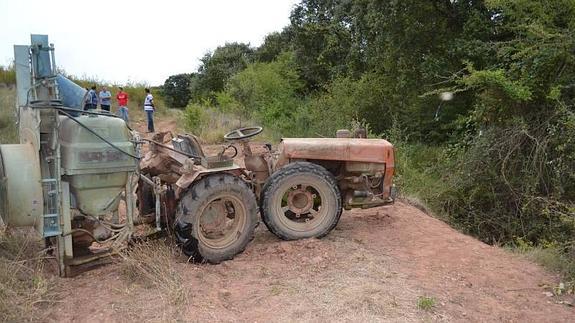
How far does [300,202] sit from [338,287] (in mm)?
1661

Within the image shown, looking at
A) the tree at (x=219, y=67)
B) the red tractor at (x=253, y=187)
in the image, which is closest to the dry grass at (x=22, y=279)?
the red tractor at (x=253, y=187)

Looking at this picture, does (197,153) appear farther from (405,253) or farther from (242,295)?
(405,253)

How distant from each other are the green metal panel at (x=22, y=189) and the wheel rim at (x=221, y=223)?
160 cm

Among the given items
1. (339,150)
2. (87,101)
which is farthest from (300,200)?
(87,101)

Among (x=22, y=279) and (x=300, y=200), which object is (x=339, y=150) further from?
(x=22, y=279)

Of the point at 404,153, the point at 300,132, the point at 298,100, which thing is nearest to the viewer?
the point at 404,153

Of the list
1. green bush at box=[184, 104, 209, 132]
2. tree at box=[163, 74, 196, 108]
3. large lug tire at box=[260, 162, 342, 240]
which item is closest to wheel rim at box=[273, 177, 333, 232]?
large lug tire at box=[260, 162, 342, 240]

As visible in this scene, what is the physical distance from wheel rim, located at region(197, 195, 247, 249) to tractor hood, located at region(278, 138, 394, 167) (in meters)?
1.07

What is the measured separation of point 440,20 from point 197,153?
11.8m

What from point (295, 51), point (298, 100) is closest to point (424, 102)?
point (298, 100)

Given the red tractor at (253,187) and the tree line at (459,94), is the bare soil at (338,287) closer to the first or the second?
the red tractor at (253,187)

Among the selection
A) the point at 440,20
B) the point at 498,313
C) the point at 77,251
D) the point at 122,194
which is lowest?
the point at 498,313

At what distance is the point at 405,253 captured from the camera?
6270mm

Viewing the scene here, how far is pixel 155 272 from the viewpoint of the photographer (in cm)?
491
